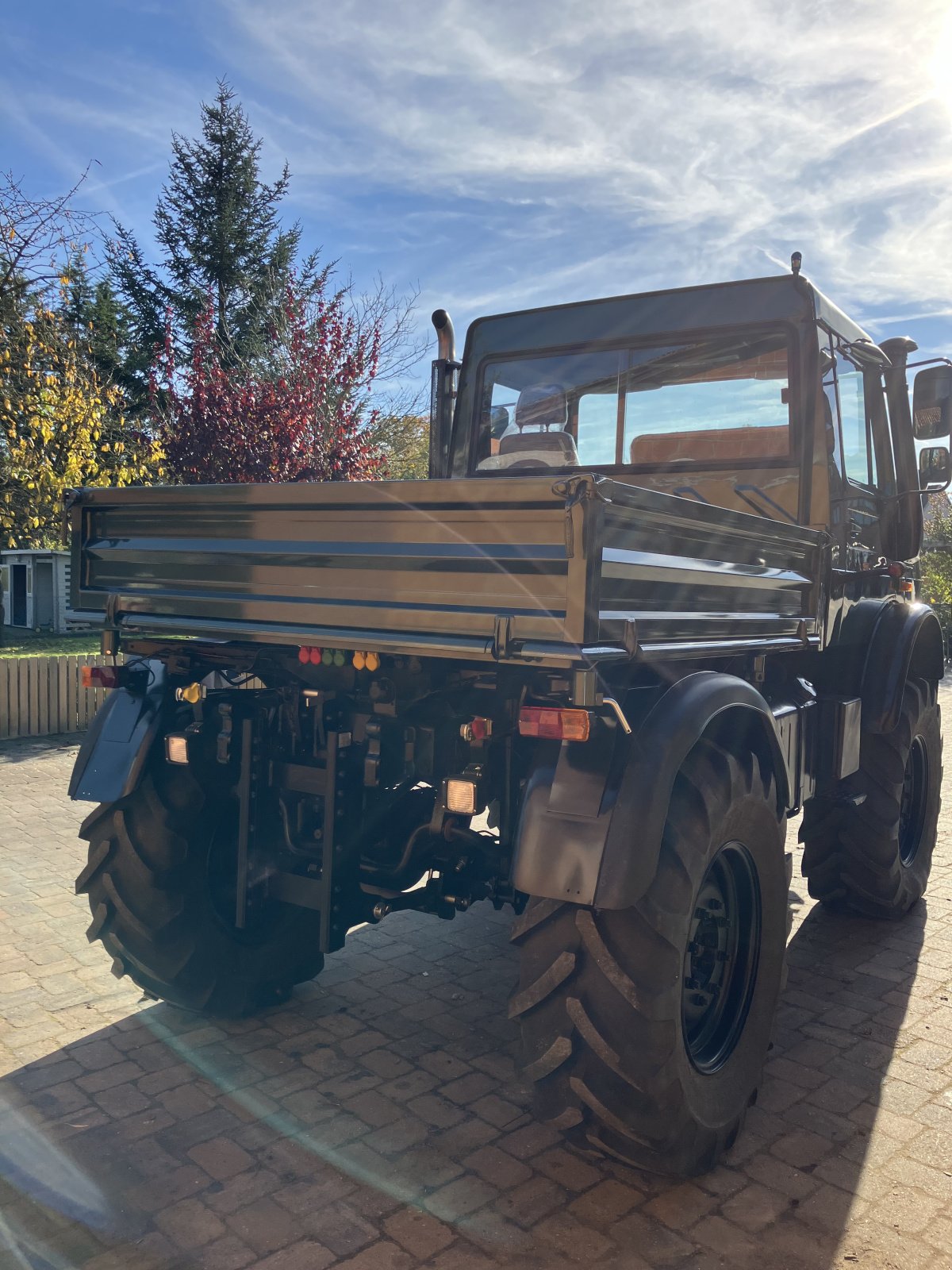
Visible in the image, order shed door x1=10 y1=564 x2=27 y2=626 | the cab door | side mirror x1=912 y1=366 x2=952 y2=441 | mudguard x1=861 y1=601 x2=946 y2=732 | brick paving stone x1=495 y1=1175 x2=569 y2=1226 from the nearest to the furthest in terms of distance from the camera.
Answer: brick paving stone x1=495 y1=1175 x2=569 y2=1226, the cab door, mudguard x1=861 y1=601 x2=946 y2=732, side mirror x1=912 y1=366 x2=952 y2=441, shed door x1=10 y1=564 x2=27 y2=626

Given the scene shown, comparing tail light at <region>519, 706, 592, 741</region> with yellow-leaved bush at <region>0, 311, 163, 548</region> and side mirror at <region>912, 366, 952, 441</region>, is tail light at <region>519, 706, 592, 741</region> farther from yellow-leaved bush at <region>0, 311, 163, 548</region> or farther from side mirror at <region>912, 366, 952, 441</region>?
yellow-leaved bush at <region>0, 311, 163, 548</region>

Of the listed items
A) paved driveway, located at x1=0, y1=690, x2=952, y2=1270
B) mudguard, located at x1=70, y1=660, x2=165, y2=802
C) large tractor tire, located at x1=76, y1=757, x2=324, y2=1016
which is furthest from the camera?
large tractor tire, located at x1=76, y1=757, x2=324, y2=1016

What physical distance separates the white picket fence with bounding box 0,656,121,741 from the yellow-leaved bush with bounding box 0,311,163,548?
72.9 inches

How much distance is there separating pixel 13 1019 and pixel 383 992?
1.45 meters

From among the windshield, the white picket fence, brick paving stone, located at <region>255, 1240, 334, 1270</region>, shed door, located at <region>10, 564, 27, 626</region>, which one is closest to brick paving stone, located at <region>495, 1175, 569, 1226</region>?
brick paving stone, located at <region>255, 1240, 334, 1270</region>

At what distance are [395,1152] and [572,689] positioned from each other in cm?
159

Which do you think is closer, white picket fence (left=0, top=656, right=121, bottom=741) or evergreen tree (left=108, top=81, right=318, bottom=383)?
white picket fence (left=0, top=656, right=121, bottom=741)

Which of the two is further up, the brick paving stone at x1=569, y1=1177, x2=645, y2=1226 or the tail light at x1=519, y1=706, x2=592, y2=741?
the tail light at x1=519, y1=706, x2=592, y2=741

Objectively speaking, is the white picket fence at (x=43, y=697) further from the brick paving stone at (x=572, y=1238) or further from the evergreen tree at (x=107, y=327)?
the evergreen tree at (x=107, y=327)

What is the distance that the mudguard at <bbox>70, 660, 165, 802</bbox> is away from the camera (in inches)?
134

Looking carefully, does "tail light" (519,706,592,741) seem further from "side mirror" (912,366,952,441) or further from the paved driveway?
"side mirror" (912,366,952,441)

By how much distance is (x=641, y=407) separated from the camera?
4641mm

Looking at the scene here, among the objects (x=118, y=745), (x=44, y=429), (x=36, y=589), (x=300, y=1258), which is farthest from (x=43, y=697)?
(x=36, y=589)

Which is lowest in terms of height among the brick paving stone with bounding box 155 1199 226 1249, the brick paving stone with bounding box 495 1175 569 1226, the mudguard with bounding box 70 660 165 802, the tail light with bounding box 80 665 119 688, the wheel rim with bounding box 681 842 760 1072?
the brick paving stone with bounding box 495 1175 569 1226
